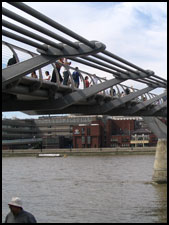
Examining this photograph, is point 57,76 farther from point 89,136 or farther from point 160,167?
point 89,136

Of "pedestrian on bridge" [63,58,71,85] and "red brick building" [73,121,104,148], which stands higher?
"pedestrian on bridge" [63,58,71,85]

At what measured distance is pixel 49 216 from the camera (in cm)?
1650

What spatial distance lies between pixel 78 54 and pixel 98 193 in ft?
44.0

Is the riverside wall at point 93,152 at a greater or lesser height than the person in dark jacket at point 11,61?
lesser

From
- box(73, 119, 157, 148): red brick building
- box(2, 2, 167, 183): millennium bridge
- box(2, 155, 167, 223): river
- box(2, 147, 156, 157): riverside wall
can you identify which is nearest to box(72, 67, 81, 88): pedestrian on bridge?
box(2, 2, 167, 183): millennium bridge

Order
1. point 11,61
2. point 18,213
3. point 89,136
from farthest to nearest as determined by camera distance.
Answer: point 89,136 < point 11,61 < point 18,213

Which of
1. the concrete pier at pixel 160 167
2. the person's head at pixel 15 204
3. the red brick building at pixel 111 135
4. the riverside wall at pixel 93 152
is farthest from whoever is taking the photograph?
the red brick building at pixel 111 135

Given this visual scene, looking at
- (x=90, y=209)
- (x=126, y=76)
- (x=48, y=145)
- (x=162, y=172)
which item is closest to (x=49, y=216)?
(x=90, y=209)

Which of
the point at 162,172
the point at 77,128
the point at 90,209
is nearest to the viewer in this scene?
the point at 90,209

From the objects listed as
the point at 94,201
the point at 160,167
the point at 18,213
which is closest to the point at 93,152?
the point at 160,167

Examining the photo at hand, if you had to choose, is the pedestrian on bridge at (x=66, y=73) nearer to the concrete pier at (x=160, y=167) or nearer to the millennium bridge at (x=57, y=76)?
the millennium bridge at (x=57, y=76)

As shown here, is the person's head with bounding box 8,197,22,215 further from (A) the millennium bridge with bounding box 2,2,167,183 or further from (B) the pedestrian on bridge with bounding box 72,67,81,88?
(B) the pedestrian on bridge with bounding box 72,67,81,88

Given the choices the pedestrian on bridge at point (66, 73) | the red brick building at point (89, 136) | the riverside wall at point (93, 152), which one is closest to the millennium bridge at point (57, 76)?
the pedestrian on bridge at point (66, 73)

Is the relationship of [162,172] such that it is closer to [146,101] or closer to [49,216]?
[146,101]
